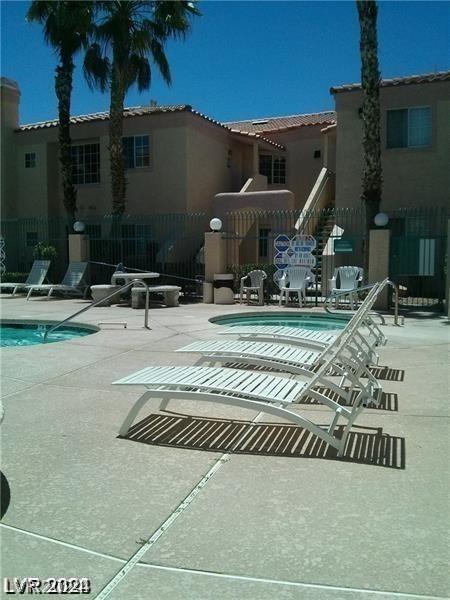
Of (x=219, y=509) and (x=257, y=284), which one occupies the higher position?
(x=257, y=284)

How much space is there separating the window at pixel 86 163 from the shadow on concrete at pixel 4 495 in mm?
21279

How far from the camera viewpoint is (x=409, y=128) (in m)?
19.1

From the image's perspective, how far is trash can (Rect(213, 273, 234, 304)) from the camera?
1587 centimetres

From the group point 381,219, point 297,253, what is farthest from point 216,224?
point 381,219

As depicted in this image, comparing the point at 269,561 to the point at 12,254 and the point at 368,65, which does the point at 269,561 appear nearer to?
the point at 368,65

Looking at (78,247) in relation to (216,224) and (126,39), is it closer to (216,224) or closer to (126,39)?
(216,224)

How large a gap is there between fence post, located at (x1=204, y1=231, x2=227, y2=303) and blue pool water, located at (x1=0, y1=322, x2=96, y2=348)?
17.4 feet

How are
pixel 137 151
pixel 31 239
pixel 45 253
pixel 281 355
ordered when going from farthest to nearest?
pixel 31 239 < pixel 137 151 < pixel 45 253 < pixel 281 355

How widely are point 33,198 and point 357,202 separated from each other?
46.1ft

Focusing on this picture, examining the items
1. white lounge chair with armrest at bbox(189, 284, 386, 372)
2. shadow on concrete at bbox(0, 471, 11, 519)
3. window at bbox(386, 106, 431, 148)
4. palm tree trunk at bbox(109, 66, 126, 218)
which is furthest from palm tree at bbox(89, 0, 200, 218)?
shadow on concrete at bbox(0, 471, 11, 519)

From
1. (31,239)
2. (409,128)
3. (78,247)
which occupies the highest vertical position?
(409,128)

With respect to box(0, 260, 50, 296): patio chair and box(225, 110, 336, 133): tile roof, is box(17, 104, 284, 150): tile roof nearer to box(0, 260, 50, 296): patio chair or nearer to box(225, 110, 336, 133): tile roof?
box(225, 110, 336, 133): tile roof

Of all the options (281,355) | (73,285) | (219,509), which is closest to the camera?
(219,509)

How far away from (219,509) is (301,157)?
2408cm
